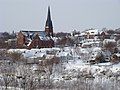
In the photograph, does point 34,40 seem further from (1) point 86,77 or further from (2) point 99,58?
(1) point 86,77

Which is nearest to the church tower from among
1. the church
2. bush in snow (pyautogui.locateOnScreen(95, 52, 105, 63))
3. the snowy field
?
the church

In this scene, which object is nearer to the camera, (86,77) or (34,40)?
(86,77)

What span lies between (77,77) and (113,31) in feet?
58.0

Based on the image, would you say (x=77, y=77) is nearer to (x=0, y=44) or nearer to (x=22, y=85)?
(x=22, y=85)

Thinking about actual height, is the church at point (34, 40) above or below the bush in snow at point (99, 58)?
above

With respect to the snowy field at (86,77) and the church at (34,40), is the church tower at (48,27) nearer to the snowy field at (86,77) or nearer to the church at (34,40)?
the church at (34,40)

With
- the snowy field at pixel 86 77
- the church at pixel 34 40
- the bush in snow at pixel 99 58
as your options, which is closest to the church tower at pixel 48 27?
the church at pixel 34 40

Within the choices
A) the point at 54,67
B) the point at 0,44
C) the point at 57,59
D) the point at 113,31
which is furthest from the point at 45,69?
the point at 113,31

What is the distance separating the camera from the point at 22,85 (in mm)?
6273

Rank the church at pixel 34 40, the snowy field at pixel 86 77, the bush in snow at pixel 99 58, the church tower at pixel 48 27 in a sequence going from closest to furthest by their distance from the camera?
the snowy field at pixel 86 77 < the bush in snow at pixel 99 58 < the church at pixel 34 40 < the church tower at pixel 48 27

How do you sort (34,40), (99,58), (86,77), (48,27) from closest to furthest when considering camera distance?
(86,77), (99,58), (34,40), (48,27)

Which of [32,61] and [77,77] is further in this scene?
[32,61]

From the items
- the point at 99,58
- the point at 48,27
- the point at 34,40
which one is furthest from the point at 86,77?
the point at 48,27

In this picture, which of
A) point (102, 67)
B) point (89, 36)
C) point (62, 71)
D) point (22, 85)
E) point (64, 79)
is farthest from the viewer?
point (89, 36)
